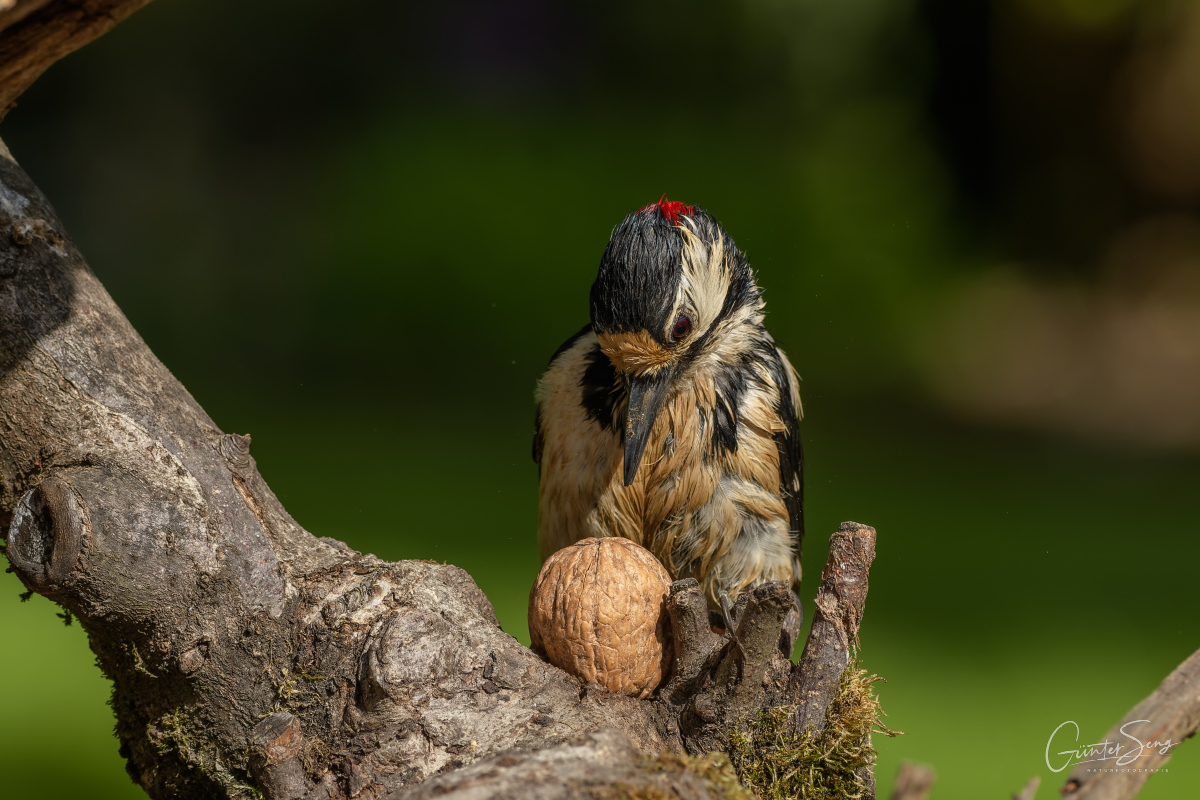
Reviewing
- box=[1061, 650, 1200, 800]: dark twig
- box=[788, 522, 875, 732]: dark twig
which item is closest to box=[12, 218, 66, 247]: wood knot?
box=[788, 522, 875, 732]: dark twig

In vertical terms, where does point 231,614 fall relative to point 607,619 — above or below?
above

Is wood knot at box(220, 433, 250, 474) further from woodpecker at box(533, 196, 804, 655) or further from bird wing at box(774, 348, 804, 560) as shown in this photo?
bird wing at box(774, 348, 804, 560)

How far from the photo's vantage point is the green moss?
1918mm

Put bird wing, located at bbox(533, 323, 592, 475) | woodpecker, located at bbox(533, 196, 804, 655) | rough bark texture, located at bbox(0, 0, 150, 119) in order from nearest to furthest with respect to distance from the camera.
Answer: rough bark texture, located at bbox(0, 0, 150, 119) → woodpecker, located at bbox(533, 196, 804, 655) → bird wing, located at bbox(533, 323, 592, 475)

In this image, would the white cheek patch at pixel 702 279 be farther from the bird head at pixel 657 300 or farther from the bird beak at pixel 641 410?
the bird beak at pixel 641 410

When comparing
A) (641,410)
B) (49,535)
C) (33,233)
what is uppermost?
(33,233)

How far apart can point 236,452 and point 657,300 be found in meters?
0.96

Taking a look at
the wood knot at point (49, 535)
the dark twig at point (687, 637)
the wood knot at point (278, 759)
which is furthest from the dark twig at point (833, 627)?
the wood knot at point (49, 535)

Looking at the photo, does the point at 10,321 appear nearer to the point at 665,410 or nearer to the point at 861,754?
the point at 665,410

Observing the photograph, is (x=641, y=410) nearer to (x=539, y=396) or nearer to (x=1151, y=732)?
(x=539, y=396)

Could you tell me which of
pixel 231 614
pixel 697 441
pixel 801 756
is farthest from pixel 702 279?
pixel 231 614

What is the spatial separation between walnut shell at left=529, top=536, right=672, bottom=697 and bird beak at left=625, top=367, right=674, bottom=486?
28 centimetres

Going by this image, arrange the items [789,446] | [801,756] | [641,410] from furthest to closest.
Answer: [789,446] < [641,410] < [801,756]

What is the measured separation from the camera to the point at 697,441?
8.55 ft
